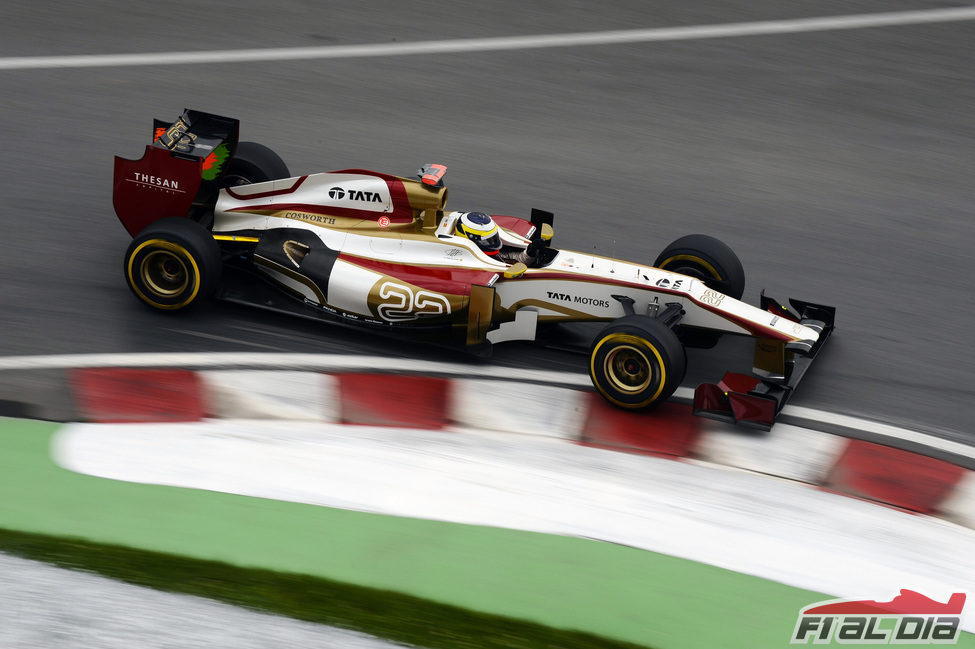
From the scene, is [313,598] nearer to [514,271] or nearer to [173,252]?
[514,271]

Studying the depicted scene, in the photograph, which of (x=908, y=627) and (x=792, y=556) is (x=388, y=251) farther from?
(x=908, y=627)

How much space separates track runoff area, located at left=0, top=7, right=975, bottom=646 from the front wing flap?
1.33 ft

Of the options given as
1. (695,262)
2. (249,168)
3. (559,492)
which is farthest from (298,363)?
(695,262)

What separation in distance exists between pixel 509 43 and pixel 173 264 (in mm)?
7012

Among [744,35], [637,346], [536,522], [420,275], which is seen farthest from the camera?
[744,35]

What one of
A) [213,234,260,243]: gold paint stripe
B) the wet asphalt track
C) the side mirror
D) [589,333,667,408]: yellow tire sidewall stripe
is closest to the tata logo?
[213,234,260,243]: gold paint stripe

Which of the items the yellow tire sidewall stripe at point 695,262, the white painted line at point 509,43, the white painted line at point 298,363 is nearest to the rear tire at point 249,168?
the white painted line at point 298,363

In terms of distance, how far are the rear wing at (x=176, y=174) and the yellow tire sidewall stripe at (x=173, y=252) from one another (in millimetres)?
455

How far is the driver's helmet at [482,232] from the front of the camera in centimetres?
749

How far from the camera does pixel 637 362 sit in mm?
6785

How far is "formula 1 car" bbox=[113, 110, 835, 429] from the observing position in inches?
270

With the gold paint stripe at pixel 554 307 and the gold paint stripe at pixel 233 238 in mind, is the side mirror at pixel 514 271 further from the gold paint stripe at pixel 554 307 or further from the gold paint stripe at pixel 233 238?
the gold paint stripe at pixel 233 238

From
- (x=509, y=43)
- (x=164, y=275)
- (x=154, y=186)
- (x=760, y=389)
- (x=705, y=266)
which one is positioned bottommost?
(x=164, y=275)

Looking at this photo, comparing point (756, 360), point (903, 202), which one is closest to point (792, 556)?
point (756, 360)
